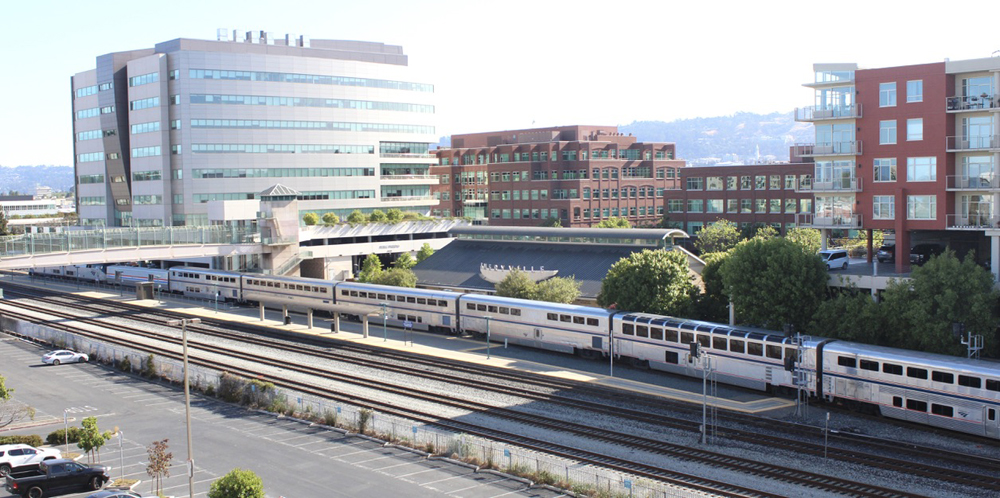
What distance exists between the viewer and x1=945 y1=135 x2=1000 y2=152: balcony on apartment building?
4509 centimetres

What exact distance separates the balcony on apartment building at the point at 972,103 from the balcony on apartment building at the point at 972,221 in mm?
5848

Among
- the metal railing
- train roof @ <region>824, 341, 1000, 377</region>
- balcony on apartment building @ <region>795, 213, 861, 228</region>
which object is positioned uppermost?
balcony on apartment building @ <region>795, 213, 861, 228</region>

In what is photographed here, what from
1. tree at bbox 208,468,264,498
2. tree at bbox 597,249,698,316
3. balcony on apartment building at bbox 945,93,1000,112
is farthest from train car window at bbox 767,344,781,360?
tree at bbox 208,468,264,498

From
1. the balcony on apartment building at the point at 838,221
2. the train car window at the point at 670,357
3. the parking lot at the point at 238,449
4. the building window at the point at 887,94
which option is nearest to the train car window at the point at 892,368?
the train car window at the point at 670,357

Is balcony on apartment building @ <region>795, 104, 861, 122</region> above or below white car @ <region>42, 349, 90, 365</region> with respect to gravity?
above

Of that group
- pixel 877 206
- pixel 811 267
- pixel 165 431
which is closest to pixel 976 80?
pixel 877 206

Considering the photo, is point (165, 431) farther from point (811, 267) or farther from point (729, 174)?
point (729, 174)

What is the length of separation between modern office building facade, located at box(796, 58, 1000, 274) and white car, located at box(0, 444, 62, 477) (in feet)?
145

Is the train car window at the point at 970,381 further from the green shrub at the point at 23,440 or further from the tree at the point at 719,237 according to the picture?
the tree at the point at 719,237

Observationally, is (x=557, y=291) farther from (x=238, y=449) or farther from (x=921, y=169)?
(x=238, y=449)

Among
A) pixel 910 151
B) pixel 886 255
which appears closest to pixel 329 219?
pixel 886 255

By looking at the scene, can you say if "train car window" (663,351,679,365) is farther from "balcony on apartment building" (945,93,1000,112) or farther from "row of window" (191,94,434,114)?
"row of window" (191,94,434,114)

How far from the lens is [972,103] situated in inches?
1789

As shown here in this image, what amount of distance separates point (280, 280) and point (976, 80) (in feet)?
179
